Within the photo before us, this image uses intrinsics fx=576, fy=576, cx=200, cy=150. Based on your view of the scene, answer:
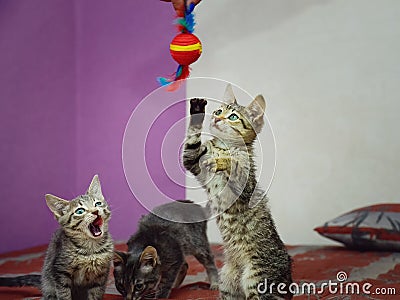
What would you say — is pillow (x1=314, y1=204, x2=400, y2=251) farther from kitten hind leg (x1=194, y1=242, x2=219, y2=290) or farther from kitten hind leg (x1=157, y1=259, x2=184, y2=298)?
kitten hind leg (x1=157, y1=259, x2=184, y2=298)

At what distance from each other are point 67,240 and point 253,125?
64cm

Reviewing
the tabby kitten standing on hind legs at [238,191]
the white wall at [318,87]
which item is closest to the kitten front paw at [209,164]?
the tabby kitten standing on hind legs at [238,191]

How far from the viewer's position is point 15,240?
330 centimetres

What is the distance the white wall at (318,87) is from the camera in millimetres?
3391

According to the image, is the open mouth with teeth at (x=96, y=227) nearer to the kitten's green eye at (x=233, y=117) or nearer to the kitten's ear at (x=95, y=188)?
the kitten's ear at (x=95, y=188)

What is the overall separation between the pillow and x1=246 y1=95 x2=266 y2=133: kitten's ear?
1.57 meters

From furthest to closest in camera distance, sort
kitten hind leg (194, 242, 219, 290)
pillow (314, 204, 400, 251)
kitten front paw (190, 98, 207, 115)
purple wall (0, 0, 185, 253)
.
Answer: purple wall (0, 0, 185, 253), pillow (314, 204, 400, 251), kitten hind leg (194, 242, 219, 290), kitten front paw (190, 98, 207, 115)

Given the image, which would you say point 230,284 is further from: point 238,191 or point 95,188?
point 95,188

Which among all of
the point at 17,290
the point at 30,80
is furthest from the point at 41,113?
the point at 17,290

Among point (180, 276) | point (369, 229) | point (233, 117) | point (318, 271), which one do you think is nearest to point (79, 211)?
point (233, 117)

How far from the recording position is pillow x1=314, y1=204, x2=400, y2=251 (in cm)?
293

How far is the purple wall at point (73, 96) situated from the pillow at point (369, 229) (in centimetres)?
120

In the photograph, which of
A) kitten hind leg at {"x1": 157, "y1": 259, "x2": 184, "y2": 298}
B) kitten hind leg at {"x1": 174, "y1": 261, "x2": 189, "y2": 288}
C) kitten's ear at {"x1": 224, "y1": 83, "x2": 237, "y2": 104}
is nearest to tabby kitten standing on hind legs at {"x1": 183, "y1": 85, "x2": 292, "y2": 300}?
kitten's ear at {"x1": 224, "y1": 83, "x2": 237, "y2": 104}

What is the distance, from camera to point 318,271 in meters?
2.49
